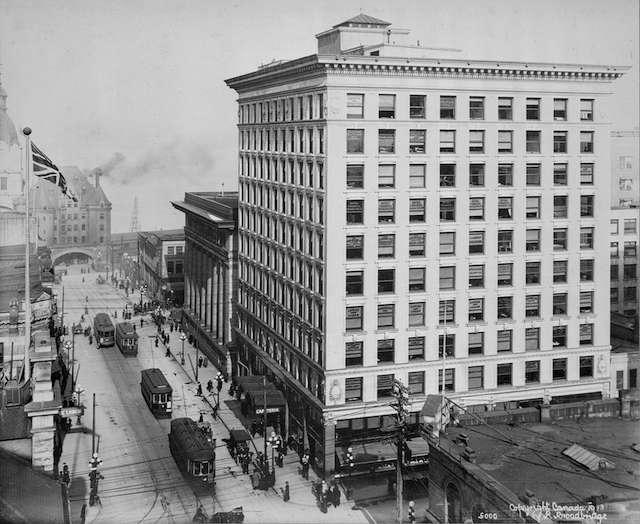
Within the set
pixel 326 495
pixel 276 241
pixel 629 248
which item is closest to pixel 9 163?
pixel 276 241

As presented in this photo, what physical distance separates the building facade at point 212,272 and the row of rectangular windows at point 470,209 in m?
27.1

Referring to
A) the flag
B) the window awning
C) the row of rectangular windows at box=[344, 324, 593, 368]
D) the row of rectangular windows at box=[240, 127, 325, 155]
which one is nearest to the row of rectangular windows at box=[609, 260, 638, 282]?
the row of rectangular windows at box=[344, 324, 593, 368]

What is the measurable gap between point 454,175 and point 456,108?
4503 mm

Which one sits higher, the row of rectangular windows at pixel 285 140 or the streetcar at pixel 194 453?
the row of rectangular windows at pixel 285 140

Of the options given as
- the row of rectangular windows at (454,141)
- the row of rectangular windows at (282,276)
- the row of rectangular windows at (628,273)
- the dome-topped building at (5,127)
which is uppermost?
the dome-topped building at (5,127)

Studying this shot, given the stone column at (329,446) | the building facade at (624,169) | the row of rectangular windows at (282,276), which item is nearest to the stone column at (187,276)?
the row of rectangular windows at (282,276)

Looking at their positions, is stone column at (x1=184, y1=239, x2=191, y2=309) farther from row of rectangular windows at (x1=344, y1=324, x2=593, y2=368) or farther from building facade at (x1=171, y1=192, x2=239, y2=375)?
row of rectangular windows at (x1=344, y1=324, x2=593, y2=368)

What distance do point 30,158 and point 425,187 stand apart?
26.3 m

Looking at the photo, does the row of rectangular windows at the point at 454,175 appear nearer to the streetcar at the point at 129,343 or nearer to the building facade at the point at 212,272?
the building facade at the point at 212,272

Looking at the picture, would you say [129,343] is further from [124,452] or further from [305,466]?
[305,466]

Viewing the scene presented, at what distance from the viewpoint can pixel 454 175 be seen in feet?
196

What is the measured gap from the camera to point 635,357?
68.6 metres

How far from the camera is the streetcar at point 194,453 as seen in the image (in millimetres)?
53812

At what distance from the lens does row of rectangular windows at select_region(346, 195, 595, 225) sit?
58.4 meters
